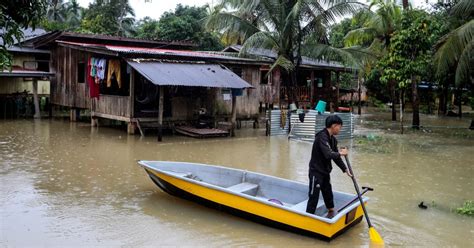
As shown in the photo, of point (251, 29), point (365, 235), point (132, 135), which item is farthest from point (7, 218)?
point (251, 29)

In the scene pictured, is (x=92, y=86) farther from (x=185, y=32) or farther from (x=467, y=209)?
(x=467, y=209)

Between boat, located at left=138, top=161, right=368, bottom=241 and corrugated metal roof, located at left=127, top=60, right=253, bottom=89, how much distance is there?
21.8 ft

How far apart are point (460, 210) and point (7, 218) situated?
23.0ft

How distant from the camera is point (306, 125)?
1656cm

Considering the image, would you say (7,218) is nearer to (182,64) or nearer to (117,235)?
(117,235)

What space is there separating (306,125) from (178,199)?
30.5 ft

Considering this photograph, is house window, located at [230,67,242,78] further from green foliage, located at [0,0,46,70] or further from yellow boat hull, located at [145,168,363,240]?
green foliage, located at [0,0,46,70]

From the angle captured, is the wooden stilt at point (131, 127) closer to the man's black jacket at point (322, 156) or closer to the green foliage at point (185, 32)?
the man's black jacket at point (322, 156)

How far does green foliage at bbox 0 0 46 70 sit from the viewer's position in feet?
13.4

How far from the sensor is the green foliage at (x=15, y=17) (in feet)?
13.4

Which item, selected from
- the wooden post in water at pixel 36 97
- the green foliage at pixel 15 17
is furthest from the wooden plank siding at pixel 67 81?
the green foliage at pixel 15 17

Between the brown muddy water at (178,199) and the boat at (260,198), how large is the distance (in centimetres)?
21

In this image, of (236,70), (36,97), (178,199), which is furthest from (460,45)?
(36,97)

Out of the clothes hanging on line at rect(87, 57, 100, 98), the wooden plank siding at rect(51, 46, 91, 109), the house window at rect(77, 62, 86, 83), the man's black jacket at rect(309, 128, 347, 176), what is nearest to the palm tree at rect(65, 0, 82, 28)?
the wooden plank siding at rect(51, 46, 91, 109)
